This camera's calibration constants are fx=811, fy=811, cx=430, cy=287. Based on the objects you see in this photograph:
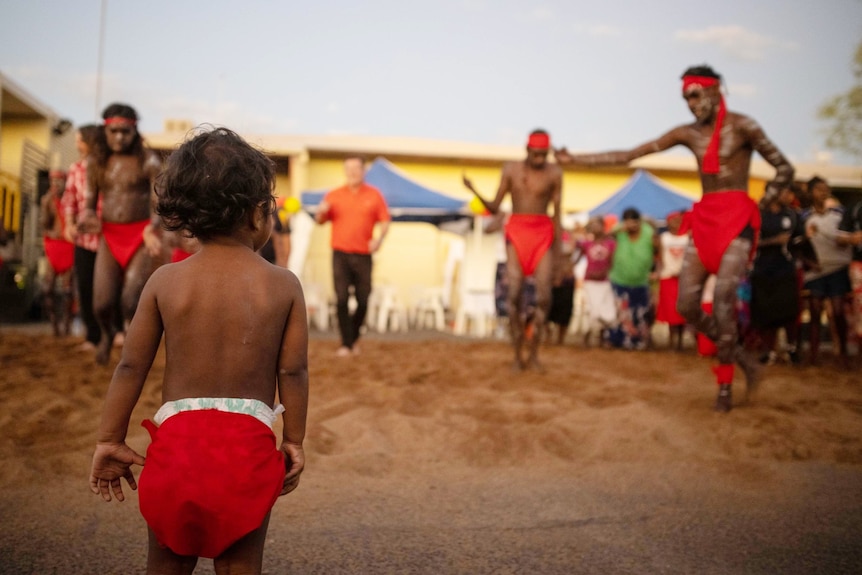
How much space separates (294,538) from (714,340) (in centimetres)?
351

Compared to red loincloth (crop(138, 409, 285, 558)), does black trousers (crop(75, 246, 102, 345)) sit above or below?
above

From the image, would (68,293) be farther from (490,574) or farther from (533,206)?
(490,574)

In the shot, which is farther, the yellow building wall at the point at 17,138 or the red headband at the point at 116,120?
the yellow building wall at the point at 17,138

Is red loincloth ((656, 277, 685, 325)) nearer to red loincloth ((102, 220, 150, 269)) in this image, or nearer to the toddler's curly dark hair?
red loincloth ((102, 220, 150, 269))

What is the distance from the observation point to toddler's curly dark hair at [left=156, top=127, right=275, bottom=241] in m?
2.00

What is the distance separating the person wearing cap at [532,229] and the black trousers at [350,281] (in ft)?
6.10

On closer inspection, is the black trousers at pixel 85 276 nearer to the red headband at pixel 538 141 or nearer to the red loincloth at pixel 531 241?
the red loincloth at pixel 531 241

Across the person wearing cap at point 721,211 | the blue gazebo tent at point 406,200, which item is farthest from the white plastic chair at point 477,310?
the person wearing cap at point 721,211

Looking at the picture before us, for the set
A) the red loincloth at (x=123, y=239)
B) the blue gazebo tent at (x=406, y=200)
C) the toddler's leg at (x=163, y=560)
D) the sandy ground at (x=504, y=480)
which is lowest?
the sandy ground at (x=504, y=480)

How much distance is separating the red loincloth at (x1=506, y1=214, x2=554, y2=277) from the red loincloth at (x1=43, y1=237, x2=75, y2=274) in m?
5.95

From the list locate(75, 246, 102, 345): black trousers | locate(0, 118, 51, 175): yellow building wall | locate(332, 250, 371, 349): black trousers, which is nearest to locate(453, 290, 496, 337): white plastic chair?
locate(332, 250, 371, 349): black trousers

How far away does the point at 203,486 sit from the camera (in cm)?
181

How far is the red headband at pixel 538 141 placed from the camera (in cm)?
718

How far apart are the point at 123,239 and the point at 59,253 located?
14.6 feet
